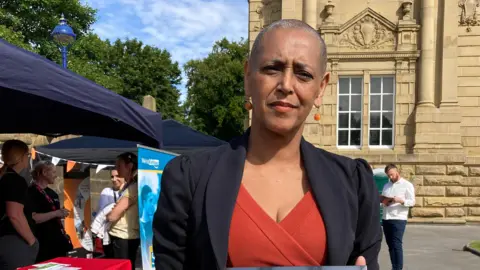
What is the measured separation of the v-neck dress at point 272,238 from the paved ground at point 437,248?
4.62 m

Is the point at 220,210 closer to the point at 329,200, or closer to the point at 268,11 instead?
the point at 329,200

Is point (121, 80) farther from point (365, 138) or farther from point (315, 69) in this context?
point (315, 69)

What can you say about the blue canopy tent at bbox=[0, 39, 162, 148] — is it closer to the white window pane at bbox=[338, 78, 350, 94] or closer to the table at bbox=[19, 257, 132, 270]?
the table at bbox=[19, 257, 132, 270]

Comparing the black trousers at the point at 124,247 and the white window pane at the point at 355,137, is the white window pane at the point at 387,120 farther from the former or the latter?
the black trousers at the point at 124,247

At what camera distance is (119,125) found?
15.7ft

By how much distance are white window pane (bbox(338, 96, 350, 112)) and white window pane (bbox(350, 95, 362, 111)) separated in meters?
0.17

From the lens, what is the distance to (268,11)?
607 inches

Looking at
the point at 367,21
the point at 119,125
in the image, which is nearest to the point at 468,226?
the point at 367,21

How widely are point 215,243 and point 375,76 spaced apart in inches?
570

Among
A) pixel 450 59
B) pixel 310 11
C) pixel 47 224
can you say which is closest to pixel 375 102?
pixel 450 59

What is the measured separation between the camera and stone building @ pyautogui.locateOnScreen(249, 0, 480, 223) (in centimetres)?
1395

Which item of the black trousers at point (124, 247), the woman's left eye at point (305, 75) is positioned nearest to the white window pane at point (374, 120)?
the black trousers at point (124, 247)

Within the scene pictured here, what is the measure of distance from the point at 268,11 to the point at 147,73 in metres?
24.8

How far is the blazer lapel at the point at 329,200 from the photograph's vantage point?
1.28 m
